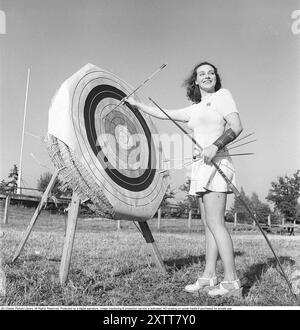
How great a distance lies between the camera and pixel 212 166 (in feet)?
8.36

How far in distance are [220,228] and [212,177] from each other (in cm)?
33

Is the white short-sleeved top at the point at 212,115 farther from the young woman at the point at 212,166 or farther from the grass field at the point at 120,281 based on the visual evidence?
the grass field at the point at 120,281

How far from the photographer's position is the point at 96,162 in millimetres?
2703

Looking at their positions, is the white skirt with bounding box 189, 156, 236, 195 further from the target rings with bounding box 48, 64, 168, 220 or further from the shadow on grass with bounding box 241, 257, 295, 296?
the shadow on grass with bounding box 241, 257, 295, 296

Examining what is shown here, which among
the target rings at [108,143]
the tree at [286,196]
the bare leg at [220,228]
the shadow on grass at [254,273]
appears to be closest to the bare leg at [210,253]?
the bare leg at [220,228]

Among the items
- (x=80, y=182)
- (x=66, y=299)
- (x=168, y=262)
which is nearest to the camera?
(x=66, y=299)

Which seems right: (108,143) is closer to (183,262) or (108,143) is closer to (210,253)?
(210,253)

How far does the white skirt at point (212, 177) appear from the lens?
8.27 ft

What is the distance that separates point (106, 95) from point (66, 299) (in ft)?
5.28

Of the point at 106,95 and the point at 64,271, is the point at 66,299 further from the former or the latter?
the point at 106,95

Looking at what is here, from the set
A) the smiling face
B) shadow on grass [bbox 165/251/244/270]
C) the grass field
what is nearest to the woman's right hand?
the smiling face

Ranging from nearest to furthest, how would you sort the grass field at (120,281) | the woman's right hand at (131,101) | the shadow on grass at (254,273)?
1. the grass field at (120,281)
2. the shadow on grass at (254,273)
3. the woman's right hand at (131,101)

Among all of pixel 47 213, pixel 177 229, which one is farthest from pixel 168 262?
pixel 47 213

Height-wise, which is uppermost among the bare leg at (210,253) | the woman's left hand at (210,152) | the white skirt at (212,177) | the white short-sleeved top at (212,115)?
the white short-sleeved top at (212,115)
